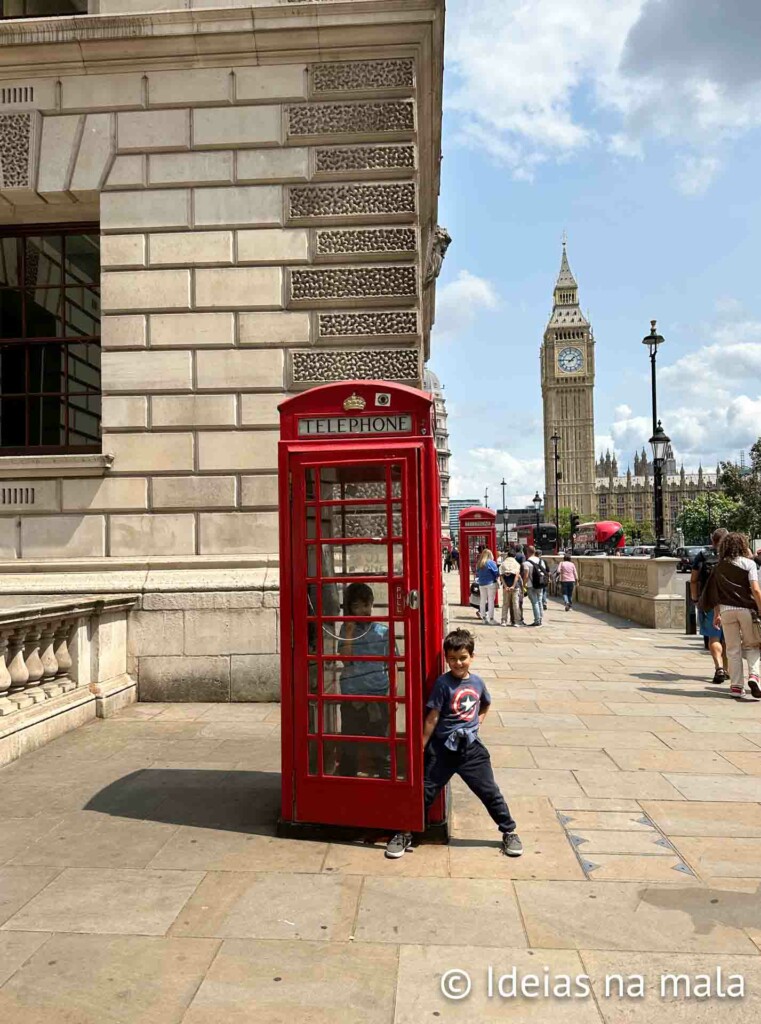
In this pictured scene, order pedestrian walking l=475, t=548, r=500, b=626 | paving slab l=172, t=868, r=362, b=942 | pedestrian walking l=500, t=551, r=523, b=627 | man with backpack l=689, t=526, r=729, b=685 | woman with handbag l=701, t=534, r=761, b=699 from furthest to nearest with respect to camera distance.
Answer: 1. pedestrian walking l=475, t=548, r=500, b=626
2. pedestrian walking l=500, t=551, r=523, b=627
3. man with backpack l=689, t=526, r=729, b=685
4. woman with handbag l=701, t=534, r=761, b=699
5. paving slab l=172, t=868, r=362, b=942

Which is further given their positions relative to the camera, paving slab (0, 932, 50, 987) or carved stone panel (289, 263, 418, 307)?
carved stone panel (289, 263, 418, 307)

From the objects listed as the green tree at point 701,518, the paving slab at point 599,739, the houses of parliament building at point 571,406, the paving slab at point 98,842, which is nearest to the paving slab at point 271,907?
the paving slab at point 98,842

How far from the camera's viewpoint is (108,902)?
3.84m

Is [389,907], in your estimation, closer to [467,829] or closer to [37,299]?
[467,829]

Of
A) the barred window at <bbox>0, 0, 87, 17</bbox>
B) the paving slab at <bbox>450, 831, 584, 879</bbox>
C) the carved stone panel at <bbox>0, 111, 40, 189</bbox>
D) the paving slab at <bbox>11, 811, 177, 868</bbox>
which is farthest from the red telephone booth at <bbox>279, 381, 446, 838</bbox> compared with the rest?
the barred window at <bbox>0, 0, 87, 17</bbox>

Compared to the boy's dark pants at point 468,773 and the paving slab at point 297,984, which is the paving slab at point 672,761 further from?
the paving slab at point 297,984

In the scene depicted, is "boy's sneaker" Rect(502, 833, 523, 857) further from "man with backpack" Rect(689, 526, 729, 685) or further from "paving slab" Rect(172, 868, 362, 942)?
"man with backpack" Rect(689, 526, 729, 685)

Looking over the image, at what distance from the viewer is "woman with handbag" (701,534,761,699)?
9.02 m

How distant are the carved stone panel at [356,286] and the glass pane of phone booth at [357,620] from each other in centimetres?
458

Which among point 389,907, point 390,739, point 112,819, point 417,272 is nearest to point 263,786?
point 112,819

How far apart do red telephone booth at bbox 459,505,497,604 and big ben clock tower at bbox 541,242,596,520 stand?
421ft

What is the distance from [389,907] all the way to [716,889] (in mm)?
1659

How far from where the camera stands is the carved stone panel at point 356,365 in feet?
28.7

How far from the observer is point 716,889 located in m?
4.01
